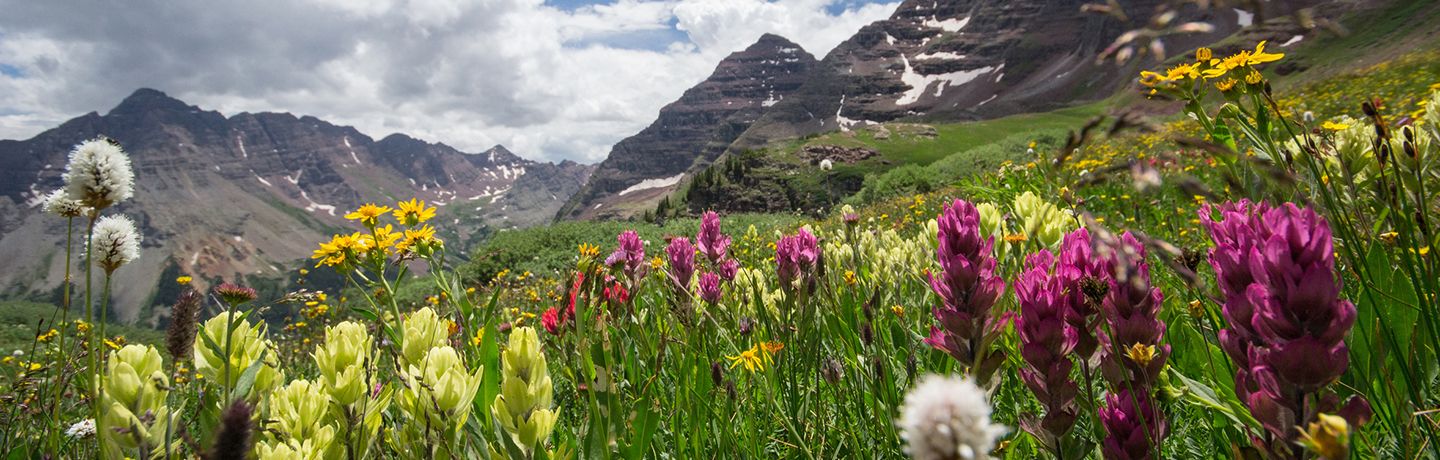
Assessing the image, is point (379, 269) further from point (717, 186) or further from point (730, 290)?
point (717, 186)

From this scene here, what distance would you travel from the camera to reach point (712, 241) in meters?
3.77

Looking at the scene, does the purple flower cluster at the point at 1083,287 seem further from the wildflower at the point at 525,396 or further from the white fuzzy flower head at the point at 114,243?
the white fuzzy flower head at the point at 114,243

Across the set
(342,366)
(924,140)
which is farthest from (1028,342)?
(924,140)

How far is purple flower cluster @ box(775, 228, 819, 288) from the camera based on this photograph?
9.05ft

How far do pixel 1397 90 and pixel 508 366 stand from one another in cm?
1639

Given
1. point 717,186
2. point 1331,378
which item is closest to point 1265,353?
point 1331,378

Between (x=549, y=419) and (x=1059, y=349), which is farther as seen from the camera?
(x=549, y=419)

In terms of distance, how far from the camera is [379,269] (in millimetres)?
2604

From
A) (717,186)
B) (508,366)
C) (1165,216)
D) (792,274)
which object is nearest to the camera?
(508,366)

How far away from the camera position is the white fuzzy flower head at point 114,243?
1738 mm

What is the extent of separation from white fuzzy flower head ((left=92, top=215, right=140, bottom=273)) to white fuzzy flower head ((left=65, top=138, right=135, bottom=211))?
124 millimetres

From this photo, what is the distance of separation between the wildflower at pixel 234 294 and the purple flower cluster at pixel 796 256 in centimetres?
178

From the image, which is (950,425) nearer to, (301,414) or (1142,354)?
(1142,354)

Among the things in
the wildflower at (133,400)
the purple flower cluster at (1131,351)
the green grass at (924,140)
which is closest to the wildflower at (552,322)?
the wildflower at (133,400)
